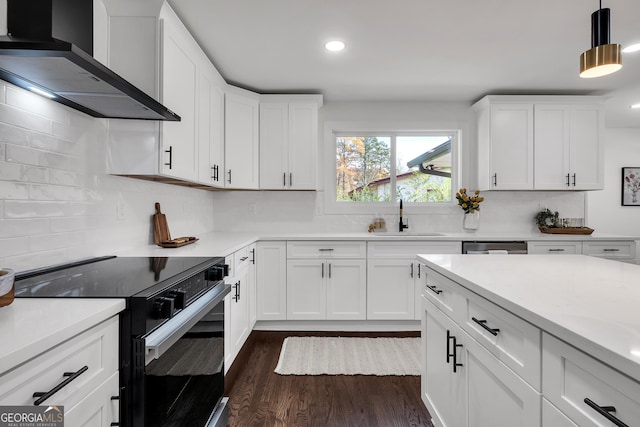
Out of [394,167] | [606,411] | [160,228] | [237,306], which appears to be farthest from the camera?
[394,167]

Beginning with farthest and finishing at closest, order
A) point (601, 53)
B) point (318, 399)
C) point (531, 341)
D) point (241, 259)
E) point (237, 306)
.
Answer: point (241, 259) → point (237, 306) → point (318, 399) → point (601, 53) → point (531, 341)

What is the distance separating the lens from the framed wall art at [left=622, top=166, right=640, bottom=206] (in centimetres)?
472

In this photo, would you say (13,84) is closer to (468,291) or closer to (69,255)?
(69,255)

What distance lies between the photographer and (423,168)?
3951mm

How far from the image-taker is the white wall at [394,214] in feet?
12.3

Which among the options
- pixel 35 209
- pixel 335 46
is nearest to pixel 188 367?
pixel 35 209

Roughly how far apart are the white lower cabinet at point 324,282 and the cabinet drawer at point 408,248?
136 millimetres

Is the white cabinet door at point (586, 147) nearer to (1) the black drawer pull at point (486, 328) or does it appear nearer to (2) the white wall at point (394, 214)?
(2) the white wall at point (394, 214)

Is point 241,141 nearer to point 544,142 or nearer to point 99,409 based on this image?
point 99,409

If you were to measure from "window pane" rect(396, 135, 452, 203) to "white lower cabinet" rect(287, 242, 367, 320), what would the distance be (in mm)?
1201

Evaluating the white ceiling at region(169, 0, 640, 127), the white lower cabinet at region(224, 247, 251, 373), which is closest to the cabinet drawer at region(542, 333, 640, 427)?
the white lower cabinet at region(224, 247, 251, 373)

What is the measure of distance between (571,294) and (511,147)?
2.87m

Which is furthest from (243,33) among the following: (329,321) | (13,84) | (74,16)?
(329,321)

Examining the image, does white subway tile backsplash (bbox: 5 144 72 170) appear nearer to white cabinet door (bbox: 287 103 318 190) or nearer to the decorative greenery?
white cabinet door (bbox: 287 103 318 190)
